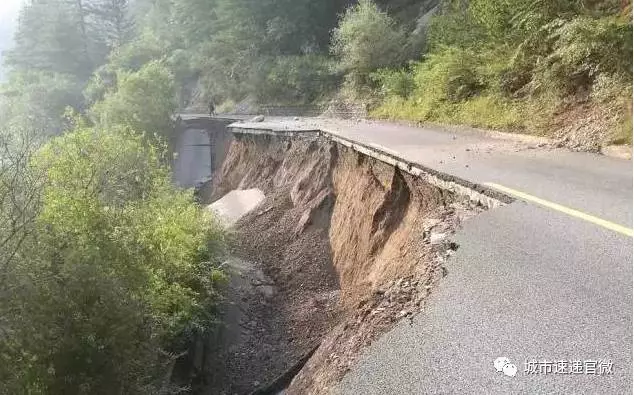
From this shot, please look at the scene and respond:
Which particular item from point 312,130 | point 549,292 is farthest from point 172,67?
point 549,292

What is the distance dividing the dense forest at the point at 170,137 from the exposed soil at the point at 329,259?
1.61m

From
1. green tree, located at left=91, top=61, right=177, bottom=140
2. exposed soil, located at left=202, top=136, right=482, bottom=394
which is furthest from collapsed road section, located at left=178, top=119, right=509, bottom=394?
green tree, located at left=91, top=61, right=177, bottom=140

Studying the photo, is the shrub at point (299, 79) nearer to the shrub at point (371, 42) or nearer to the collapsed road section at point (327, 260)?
the shrub at point (371, 42)

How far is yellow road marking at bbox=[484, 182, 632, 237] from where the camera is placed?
5965 millimetres

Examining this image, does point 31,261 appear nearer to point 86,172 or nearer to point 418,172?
point 418,172

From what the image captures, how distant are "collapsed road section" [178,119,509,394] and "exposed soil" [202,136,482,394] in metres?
0.03

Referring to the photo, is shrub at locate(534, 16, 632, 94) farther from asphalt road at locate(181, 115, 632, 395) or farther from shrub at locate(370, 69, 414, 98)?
shrub at locate(370, 69, 414, 98)

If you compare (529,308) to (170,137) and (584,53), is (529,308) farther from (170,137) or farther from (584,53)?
(170,137)

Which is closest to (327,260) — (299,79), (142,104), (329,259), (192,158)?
(329,259)

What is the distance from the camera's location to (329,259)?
1489 cm

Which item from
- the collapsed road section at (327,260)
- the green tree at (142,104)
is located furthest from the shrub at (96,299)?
the green tree at (142,104)

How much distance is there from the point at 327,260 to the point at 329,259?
0.07 m

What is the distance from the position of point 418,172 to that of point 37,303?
7.40 m

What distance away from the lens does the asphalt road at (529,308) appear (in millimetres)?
4031
